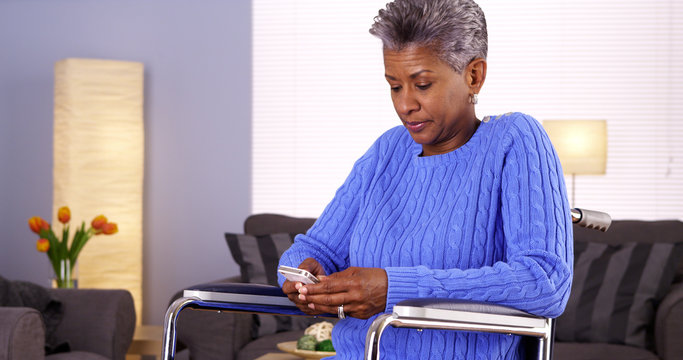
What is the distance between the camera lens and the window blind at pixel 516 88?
430 cm

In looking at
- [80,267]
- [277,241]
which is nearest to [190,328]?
[277,241]

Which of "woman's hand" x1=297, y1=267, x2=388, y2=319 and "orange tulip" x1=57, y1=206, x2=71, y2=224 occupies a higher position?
"woman's hand" x1=297, y1=267, x2=388, y2=319

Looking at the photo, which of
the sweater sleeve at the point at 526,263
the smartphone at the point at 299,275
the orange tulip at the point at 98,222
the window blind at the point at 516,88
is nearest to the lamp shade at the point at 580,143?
the window blind at the point at 516,88

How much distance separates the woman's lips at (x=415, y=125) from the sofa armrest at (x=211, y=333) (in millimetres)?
1900

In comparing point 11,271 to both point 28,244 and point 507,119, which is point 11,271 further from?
point 507,119

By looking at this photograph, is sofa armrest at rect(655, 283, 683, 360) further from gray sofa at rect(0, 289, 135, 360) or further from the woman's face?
gray sofa at rect(0, 289, 135, 360)

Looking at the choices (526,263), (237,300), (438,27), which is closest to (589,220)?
(526,263)

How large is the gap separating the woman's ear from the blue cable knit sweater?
0.26ft

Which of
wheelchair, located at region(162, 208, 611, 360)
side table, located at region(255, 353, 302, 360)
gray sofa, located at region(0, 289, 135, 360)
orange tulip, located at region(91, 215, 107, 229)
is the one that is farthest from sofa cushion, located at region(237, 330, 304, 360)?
wheelchair, located at region(162, 208, 611, 360)

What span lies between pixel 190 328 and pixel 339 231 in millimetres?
1739

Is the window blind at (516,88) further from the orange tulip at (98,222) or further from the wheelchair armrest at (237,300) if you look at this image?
the wheelchair armrest at (237,300)

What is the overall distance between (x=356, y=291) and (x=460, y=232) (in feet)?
0.74

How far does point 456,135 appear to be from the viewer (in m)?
1.44

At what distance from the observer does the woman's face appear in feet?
4.38
